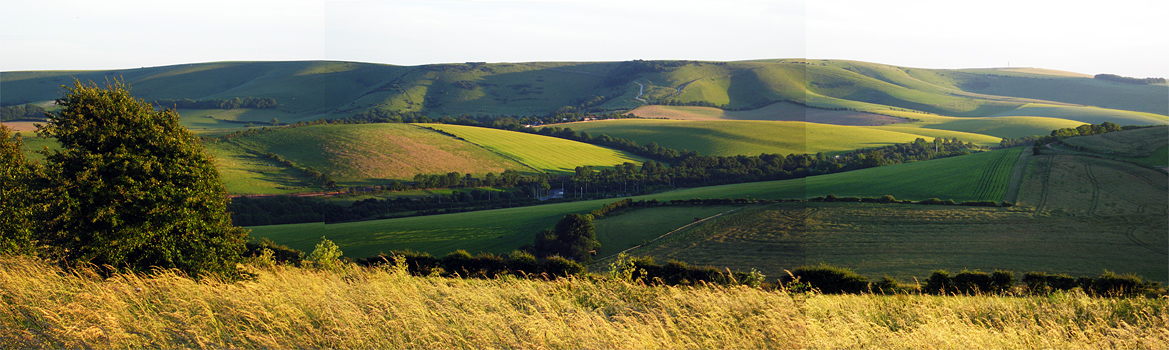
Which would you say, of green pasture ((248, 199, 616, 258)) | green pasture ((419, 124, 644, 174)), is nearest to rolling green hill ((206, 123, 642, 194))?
green pasture ((419, 124, 644, 174))

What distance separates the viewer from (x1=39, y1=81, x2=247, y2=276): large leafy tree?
9.09 m

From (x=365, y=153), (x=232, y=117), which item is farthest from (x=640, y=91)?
(x=365, y=153)

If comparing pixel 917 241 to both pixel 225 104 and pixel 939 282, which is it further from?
pixel 225 104

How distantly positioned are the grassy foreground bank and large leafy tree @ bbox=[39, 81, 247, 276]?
1.79m

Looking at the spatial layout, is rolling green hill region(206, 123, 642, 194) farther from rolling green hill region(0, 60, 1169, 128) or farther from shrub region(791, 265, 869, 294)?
rolling green hill region(0, 60, 1169, 128)

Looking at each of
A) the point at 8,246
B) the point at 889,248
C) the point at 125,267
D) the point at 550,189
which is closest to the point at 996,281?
the point at 889,248

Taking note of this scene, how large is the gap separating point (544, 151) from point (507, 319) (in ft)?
203

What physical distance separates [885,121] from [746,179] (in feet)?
317

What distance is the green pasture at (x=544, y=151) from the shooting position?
60.2 m

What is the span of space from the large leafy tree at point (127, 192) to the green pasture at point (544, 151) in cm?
4627

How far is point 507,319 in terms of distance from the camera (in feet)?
18.8

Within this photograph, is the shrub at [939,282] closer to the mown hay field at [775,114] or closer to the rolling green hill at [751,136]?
the rolling green hill at [751,136]

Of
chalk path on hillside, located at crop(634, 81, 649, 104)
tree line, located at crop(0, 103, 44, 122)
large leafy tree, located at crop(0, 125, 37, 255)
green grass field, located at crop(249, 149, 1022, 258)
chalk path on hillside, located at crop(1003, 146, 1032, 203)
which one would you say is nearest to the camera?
large leafy tree, located at crop(0, 125, 37, 255)

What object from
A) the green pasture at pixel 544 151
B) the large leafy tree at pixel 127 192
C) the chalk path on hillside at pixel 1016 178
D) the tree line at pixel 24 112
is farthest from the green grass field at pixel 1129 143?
the tree line at pixel 24 112
